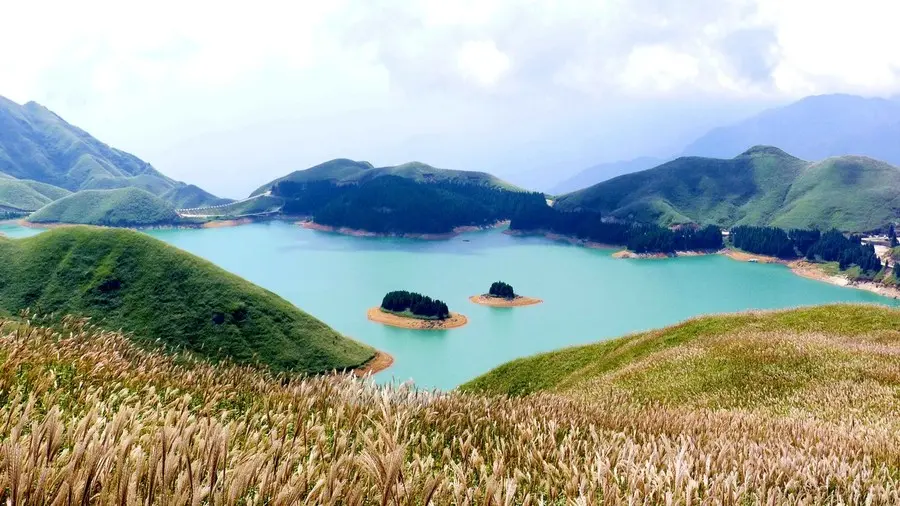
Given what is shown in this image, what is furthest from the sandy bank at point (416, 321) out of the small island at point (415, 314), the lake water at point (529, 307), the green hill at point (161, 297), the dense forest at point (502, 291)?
the green hill at point (161, 297)

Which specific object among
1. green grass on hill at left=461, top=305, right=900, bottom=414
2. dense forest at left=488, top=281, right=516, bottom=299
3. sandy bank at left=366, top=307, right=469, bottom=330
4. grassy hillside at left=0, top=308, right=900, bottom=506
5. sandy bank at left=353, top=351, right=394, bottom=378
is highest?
grassy hillside at left=0, top=308, right=900, bottom=506

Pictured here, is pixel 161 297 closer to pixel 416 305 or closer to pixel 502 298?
pixel 416 305

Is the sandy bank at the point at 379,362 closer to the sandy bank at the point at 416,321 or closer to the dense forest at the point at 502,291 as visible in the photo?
the sandy bank at the point at 416,321

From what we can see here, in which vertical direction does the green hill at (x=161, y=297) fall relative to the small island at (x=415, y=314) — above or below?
above

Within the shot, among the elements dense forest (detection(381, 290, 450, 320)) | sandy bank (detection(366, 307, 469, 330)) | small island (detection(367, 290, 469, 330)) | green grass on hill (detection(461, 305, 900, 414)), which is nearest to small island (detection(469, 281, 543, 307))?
small island (detection(367, 290, 469, 330))

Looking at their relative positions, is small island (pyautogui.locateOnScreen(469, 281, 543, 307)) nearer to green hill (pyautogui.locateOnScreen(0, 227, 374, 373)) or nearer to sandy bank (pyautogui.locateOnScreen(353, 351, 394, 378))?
sandy bank (pyautogui.locateOnScreen(353, 351, 394, 378))

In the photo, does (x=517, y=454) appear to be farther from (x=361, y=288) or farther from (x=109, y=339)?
(x=361, y=288)

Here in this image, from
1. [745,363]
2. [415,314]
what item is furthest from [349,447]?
[415,314]
